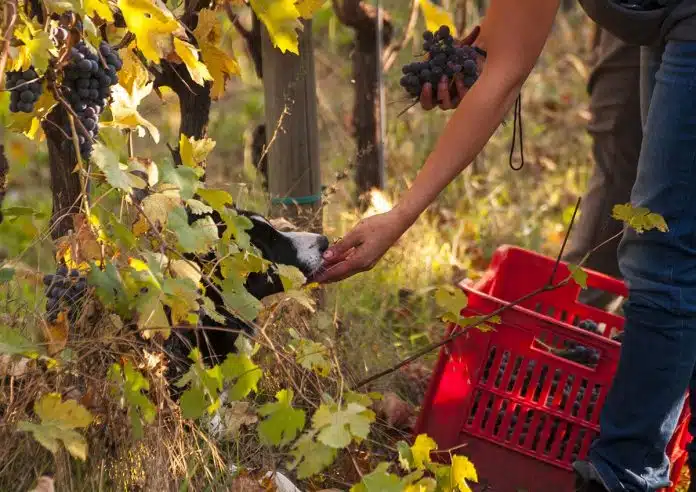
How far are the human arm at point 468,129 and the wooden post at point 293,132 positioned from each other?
566 mm

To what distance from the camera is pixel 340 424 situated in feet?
6.44

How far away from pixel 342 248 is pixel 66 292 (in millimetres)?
612

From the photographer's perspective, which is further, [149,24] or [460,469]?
[460,469]

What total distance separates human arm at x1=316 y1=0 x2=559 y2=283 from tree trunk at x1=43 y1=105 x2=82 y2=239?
21.7 inches

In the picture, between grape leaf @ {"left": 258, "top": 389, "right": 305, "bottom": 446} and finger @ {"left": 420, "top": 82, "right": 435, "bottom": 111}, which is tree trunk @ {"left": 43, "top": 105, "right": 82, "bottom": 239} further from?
finger @ {"left": 420, "top": 82, "right": 435, "bottom": 111}

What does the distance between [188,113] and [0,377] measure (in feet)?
3.05

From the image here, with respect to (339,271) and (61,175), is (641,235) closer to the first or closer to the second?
(339,271)

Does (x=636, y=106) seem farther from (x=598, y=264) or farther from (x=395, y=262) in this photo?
(x=395, y=262)

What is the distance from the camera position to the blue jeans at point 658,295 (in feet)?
7.64

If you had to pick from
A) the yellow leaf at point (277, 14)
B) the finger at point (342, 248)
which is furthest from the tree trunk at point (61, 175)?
the finger at point (342, 248)

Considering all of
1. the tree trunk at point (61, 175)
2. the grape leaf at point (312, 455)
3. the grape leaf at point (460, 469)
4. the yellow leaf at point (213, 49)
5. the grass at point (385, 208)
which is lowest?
the grass at point (385, 208)

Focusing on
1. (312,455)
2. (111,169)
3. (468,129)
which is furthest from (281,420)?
(468,129)

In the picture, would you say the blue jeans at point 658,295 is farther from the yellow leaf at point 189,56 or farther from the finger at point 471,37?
the yellow leaf at point 189,56

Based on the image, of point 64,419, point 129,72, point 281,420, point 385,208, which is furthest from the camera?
point 385,208
